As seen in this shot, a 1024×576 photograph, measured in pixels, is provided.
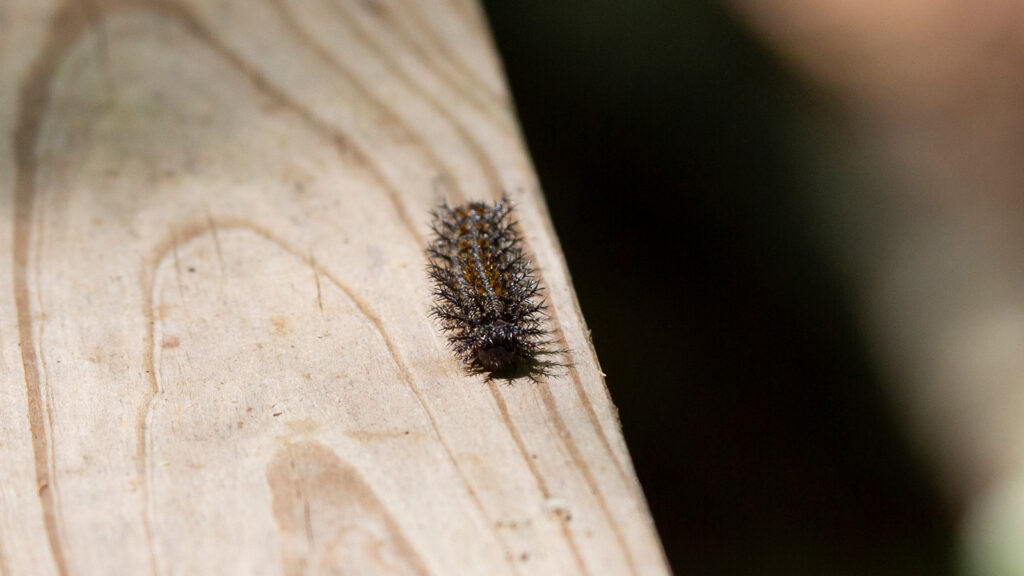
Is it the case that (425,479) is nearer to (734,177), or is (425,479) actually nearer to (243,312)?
(243,312)

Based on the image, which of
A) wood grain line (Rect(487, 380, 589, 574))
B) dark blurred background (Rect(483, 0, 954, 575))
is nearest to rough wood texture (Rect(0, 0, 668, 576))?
wood grain line (Rect(487, 380, 589, 574))

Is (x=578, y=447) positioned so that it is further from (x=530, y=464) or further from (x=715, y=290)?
(x=715, y=290)

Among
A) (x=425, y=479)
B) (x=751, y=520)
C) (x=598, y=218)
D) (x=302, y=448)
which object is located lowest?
(x=751, y=520)

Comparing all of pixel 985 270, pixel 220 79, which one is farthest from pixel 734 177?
pixel 220 79

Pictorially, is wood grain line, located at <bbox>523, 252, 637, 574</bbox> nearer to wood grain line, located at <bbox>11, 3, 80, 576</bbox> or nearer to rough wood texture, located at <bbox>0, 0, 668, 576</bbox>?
rough wood texture, located at <bbox>0, 0, 668, 576</bbox>

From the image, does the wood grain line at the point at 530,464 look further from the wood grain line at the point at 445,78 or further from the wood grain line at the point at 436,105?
the wood grain line at the point at 445,78

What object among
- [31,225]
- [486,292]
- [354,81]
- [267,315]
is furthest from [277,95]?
[486,292]

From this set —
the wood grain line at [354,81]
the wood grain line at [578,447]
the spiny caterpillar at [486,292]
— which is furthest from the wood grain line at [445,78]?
the wood grain line at [578,447]
